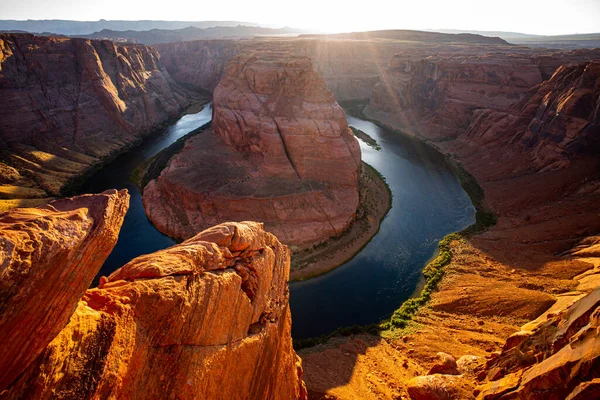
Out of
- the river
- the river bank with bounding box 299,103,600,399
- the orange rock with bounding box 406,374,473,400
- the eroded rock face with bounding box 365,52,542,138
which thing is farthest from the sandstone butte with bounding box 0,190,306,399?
the eroded rock face with bounding box 365,52,542,138

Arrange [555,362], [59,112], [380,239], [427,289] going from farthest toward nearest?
[59,112]
[380,239]
[427,289]
[555,362]

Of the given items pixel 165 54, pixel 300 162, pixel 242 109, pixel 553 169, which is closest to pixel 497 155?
pixel 553 169

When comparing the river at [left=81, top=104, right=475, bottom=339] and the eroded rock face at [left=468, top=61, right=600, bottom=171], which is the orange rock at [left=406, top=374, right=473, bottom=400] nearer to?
the river at [left=81, top=104, right=475, bottom=339]

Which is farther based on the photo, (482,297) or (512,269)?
(512,269)

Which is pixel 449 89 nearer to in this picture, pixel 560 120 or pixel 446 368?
pixel 560 120

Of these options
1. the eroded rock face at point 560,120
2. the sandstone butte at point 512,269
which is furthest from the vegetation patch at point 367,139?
the eroded rock face at point 560,120

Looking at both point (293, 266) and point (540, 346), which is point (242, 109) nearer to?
point (293, 266)

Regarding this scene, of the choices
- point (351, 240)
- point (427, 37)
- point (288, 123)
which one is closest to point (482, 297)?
point (351, 240)
